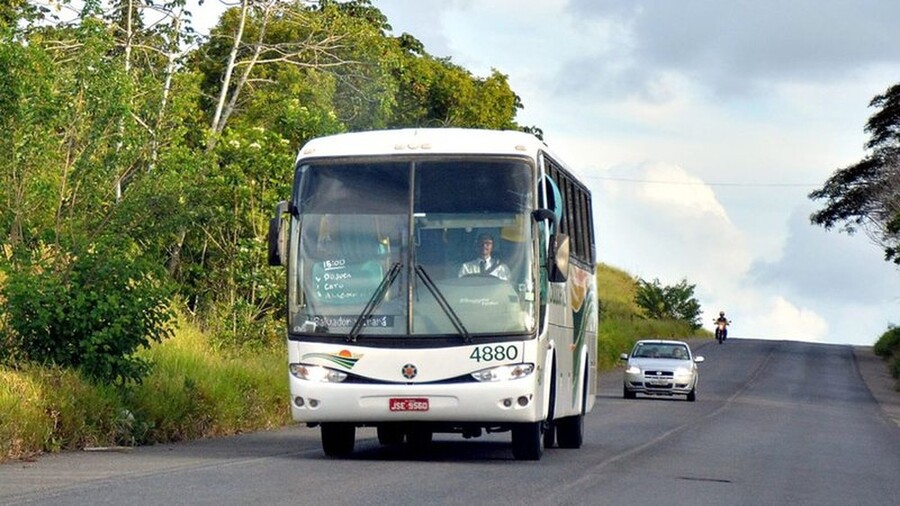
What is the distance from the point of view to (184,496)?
12898 mm

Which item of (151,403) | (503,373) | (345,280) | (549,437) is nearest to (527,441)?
(503,373)

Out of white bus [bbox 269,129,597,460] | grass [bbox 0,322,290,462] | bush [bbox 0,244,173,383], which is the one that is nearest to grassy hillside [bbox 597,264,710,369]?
grass [bbox 0,322,290,462]

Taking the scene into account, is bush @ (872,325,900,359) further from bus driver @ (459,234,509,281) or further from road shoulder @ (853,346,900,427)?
bus driver @ (459,234,509,281)

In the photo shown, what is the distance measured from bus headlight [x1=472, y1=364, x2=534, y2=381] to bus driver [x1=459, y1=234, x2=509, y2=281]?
912 millimetres

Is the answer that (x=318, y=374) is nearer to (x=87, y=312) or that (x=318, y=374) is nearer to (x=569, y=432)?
(x=87, y=312)

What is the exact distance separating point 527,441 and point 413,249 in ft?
8.04

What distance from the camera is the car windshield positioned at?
141ft

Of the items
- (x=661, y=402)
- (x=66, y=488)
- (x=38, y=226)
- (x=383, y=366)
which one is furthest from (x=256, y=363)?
(x=661, y=402)

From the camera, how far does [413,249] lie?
57.6ft

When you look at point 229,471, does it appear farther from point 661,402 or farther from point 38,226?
point 661,402

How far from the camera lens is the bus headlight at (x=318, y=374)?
17328mm

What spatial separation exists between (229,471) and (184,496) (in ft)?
8.81

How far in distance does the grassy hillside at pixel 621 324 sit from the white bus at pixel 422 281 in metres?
34.4

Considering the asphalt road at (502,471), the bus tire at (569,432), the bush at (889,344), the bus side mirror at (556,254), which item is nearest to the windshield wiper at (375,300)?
the asphalt road at (502,471)
